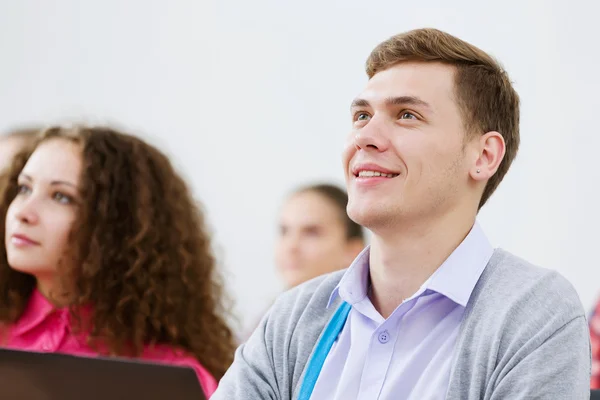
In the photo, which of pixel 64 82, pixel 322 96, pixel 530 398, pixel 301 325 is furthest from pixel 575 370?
pixel 64 82

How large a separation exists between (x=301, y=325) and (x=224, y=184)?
2869mm

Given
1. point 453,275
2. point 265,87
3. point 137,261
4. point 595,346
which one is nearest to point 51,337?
point 137,261

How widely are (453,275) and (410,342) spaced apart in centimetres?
14

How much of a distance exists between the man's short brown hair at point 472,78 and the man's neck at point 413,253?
0.47 ft

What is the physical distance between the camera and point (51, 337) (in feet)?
8.32

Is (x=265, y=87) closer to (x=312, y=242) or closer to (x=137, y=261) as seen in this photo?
(x=312, y=242)

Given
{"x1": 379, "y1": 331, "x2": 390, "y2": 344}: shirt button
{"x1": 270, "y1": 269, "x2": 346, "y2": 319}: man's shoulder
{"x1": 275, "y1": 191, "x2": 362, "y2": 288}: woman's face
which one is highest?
{"x1": 270, "y1": 269, "x2": 346, "y2": 319}: man's shoulder

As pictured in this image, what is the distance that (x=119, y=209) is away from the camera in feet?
8.64

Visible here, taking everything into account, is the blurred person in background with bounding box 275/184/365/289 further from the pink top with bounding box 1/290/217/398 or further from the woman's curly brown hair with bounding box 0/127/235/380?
the pink top with bounding box 1/290/217/398

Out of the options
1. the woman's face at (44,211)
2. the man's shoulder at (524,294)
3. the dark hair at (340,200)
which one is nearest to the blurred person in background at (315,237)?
the dark hair at (340,200)

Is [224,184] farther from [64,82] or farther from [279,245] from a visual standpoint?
[64,82]

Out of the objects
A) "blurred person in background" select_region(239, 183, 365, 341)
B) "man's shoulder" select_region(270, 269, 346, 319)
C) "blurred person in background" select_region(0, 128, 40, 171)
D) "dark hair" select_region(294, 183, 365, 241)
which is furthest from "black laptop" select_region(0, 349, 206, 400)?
"dark hair" select_region(294, 183, 365, 241)

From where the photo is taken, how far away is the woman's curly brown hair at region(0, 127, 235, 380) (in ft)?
8.27

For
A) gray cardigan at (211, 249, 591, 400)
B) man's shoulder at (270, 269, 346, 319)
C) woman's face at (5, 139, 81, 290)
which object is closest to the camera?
gray cardigan at (211, 249, 591, 400)
